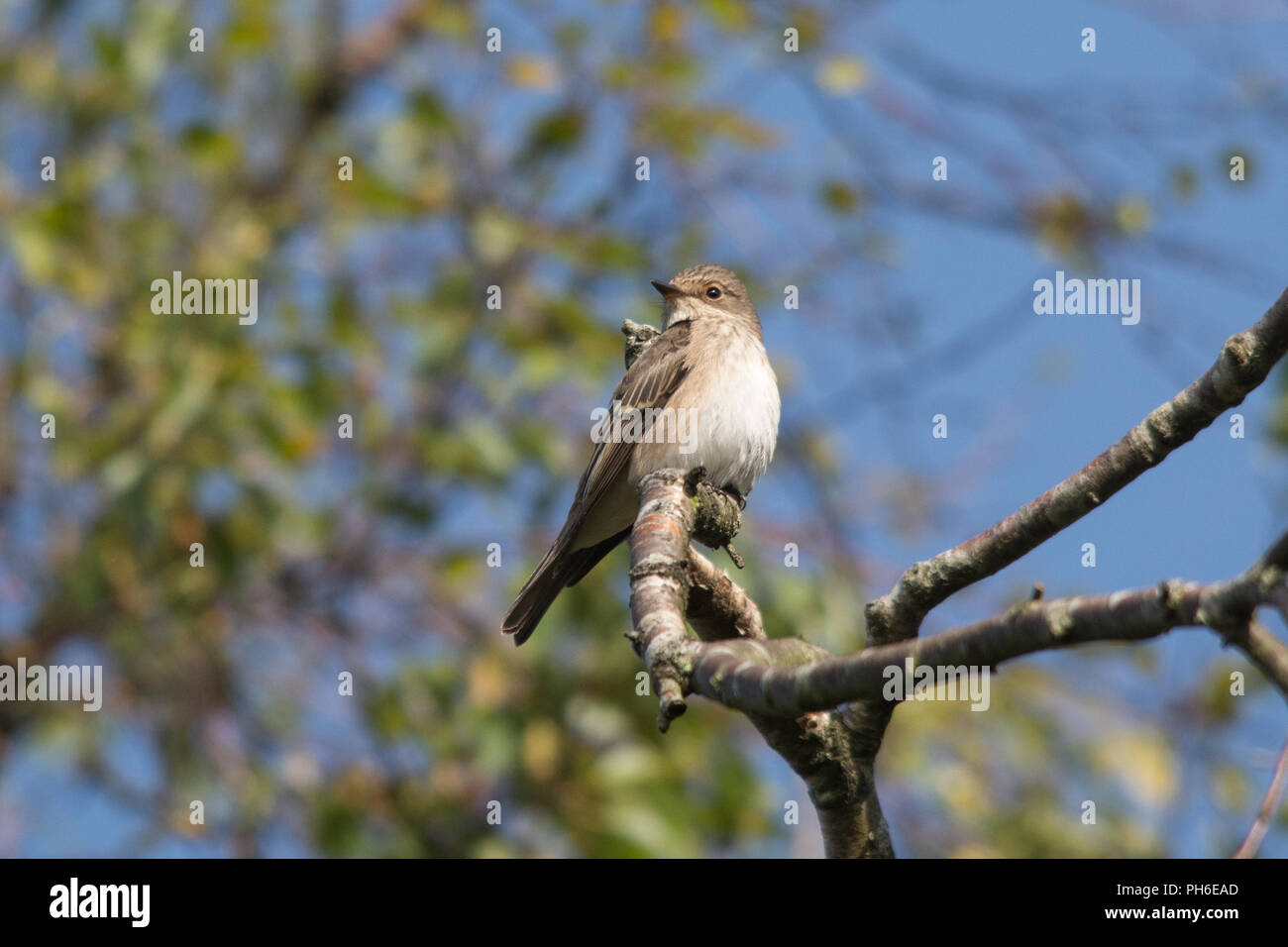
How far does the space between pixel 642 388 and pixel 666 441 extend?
307mm

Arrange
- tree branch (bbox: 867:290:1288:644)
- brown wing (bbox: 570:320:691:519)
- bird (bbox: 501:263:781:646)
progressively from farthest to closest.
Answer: brown wing (bbox: 570:320:691:519)
bird (bbox: 501:263:781:646)
tree branch (bbox: 867:290:1288:644)

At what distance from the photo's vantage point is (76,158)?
24.7 feet

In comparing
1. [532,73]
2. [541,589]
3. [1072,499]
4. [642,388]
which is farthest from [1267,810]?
[532,73]

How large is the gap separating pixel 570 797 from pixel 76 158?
455cm

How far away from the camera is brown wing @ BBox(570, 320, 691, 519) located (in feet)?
19.5

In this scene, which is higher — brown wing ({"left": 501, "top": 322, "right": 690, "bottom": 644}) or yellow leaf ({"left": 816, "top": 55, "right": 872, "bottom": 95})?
yellow leaf ({"left": 816, "top": 55, "right": 872, "bottom": 95})

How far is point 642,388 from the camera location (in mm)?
6219

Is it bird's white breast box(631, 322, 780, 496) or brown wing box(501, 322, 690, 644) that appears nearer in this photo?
brown wing box(501, 322, 690, 644)

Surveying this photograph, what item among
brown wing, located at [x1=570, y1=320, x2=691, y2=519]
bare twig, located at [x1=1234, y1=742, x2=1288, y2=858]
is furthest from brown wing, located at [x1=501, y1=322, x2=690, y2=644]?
bare twig, located at [x1=1234, y1=742, x2=1288, y2=858]

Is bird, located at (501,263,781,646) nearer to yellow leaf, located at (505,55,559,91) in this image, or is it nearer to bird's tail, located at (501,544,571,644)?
bird's tail, located at (501,544,571,644)

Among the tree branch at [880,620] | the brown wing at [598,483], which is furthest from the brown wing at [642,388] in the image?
the tree branch at [880,620]

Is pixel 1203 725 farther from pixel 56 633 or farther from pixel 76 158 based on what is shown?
pixel 76 158

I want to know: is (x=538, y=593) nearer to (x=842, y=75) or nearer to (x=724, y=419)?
(x=724, y=419)

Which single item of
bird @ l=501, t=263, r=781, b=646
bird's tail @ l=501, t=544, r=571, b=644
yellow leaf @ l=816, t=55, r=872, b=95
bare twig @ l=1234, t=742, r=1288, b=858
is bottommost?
bare twig @ l=1234, t=742, r=1288, b=858
